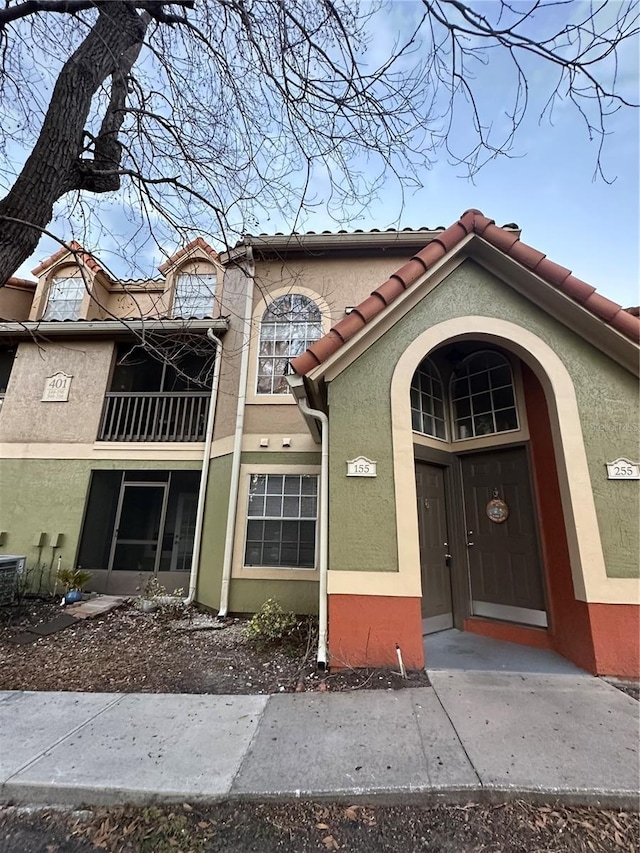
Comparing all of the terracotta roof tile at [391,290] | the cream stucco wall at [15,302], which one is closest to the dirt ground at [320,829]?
the terracotta roof tile at [391,290]

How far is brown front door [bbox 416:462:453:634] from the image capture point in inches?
204

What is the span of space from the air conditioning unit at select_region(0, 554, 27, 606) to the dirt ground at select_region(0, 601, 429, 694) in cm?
73

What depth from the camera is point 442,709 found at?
11.0 ft

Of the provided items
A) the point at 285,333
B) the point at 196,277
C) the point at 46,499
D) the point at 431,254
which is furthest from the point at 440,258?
the point at 46,499

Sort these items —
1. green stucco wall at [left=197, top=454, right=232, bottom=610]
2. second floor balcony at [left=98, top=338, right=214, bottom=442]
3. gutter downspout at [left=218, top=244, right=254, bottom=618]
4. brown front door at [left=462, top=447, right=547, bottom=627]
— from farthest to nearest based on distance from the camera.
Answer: second floor balcony at [left=98, top=338, right=214, bottom=442]
green stucco wall at [left=197, top=454, right=232, bottom=610]
gutter downspout at [left=218, top=244, right=254, bottom=618]
brown front door at [left=462, top=447, right=547, bottom=627]

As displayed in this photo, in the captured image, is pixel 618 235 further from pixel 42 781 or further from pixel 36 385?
pixel 36 385

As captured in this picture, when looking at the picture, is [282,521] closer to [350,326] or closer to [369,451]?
[369,451]

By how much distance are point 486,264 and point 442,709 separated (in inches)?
207

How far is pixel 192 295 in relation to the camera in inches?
401

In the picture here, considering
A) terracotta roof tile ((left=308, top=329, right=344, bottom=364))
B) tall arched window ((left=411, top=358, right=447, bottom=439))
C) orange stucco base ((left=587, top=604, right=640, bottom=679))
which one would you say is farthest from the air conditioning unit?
orange stucco base ((left=587, top=604, right=640, bottom=679))

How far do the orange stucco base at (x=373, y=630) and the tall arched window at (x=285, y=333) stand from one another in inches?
195

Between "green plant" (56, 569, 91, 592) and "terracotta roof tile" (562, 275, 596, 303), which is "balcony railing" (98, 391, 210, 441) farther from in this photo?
"terracotta roof tile" (562, 275, 596, 303)

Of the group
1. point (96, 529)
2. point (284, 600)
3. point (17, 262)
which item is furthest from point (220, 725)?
point (96, 529)

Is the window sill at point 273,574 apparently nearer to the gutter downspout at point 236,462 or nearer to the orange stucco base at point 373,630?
the gutter downspout at point 236,462
